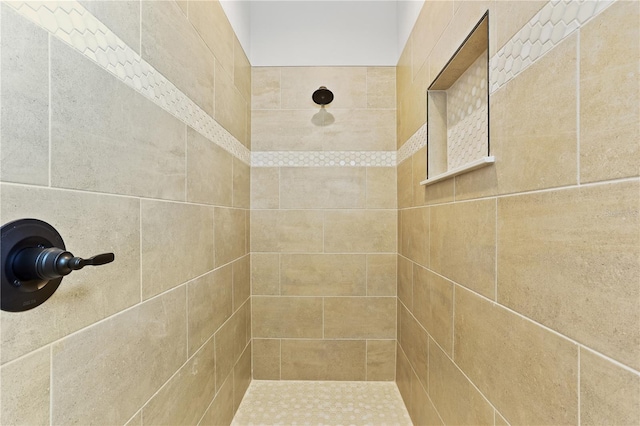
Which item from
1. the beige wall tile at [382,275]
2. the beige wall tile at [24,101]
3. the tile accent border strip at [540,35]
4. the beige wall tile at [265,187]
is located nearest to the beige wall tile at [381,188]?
the beige wall tile at [382,275]

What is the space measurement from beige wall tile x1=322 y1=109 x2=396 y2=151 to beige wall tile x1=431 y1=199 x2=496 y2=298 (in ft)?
2.96

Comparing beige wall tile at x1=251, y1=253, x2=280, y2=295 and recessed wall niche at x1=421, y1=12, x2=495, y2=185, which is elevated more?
recessed wall niche at x1=421, y1=12, x2=495, y2=185

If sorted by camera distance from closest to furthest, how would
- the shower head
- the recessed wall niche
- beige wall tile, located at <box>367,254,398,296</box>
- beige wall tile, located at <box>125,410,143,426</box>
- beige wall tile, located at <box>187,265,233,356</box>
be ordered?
beige wall tile, located at <box>125,410,143,426</box>, the recessed wall niche, beige wall tile, located at <box>187,265,233,356</box>, the shower head, beige wall tile, located at <box>367,254,398,296</box>

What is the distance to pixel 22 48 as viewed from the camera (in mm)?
537

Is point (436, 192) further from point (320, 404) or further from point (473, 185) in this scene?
point (320, 404)

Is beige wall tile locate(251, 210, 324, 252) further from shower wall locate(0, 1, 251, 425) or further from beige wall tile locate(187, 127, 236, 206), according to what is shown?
shower wall locate(0, 1, 251, 425)

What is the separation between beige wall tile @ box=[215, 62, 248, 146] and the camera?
4.97 ft

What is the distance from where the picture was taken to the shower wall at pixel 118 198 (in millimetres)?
546

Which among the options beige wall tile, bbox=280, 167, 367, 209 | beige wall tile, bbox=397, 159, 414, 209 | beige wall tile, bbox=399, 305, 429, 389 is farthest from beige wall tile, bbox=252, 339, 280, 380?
beige wall tile, bbox=397, 159, 414, 209

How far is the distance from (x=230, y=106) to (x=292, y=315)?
1.40 metres

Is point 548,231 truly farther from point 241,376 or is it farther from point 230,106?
point 241,376

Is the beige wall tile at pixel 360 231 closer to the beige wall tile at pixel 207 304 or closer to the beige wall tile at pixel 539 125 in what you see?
the beige wall tile at pixel 207 304

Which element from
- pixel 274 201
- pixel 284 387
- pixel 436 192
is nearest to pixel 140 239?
pixel 436 192

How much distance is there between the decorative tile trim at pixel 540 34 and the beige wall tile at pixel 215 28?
1.12m
